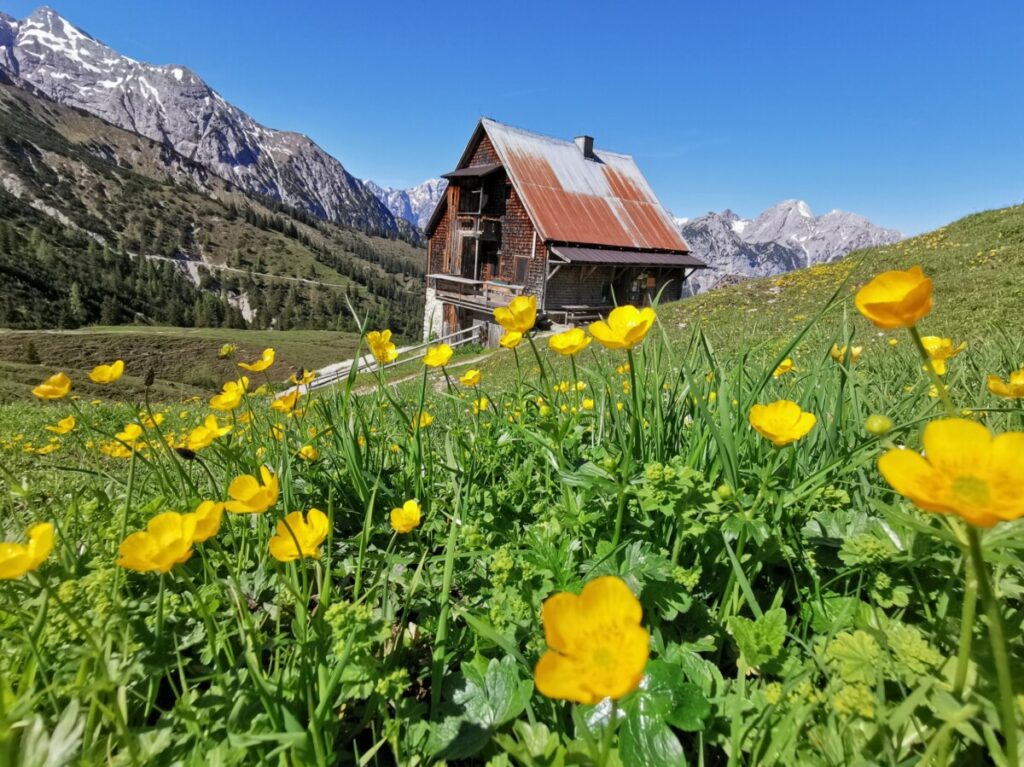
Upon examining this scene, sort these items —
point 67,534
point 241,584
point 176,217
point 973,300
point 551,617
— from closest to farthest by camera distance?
point 551,617, point 241,584, point 67,534, point 973,300, point 176,217

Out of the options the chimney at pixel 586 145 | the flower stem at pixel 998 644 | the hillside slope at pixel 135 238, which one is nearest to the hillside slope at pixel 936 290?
the flower stem at pixel 998 644

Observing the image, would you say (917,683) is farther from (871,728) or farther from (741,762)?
(741,762)

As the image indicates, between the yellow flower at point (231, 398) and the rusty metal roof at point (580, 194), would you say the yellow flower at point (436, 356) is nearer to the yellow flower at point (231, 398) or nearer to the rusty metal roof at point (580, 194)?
the yellow flower at point (231, 398)

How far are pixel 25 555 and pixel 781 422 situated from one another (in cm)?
140

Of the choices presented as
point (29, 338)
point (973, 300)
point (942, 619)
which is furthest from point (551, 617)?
point (29, 338)

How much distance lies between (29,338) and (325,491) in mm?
37044

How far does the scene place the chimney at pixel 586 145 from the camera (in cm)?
2345

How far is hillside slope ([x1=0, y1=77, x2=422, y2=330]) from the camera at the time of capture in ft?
248

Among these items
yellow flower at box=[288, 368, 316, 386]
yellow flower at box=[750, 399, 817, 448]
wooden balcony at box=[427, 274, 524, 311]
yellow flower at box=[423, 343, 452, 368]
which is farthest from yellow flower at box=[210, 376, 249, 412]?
wooden balcony at box=[427, 274, 524, 311]

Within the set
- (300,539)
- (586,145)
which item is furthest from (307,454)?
(586,145)

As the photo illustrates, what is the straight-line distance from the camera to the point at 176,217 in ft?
349

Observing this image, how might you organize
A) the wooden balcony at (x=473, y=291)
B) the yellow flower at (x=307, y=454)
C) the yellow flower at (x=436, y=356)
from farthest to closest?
the wooden balcony at (x=473, y=291) < the yellow flower at (x=436, y=356) < the yellow flower at (x=307, y=454)

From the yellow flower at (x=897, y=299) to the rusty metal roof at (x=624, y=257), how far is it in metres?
19.1

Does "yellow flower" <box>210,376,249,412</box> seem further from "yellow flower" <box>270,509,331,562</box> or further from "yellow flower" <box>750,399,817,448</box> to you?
"yellow flower" <box>750,399,817,448</box>
